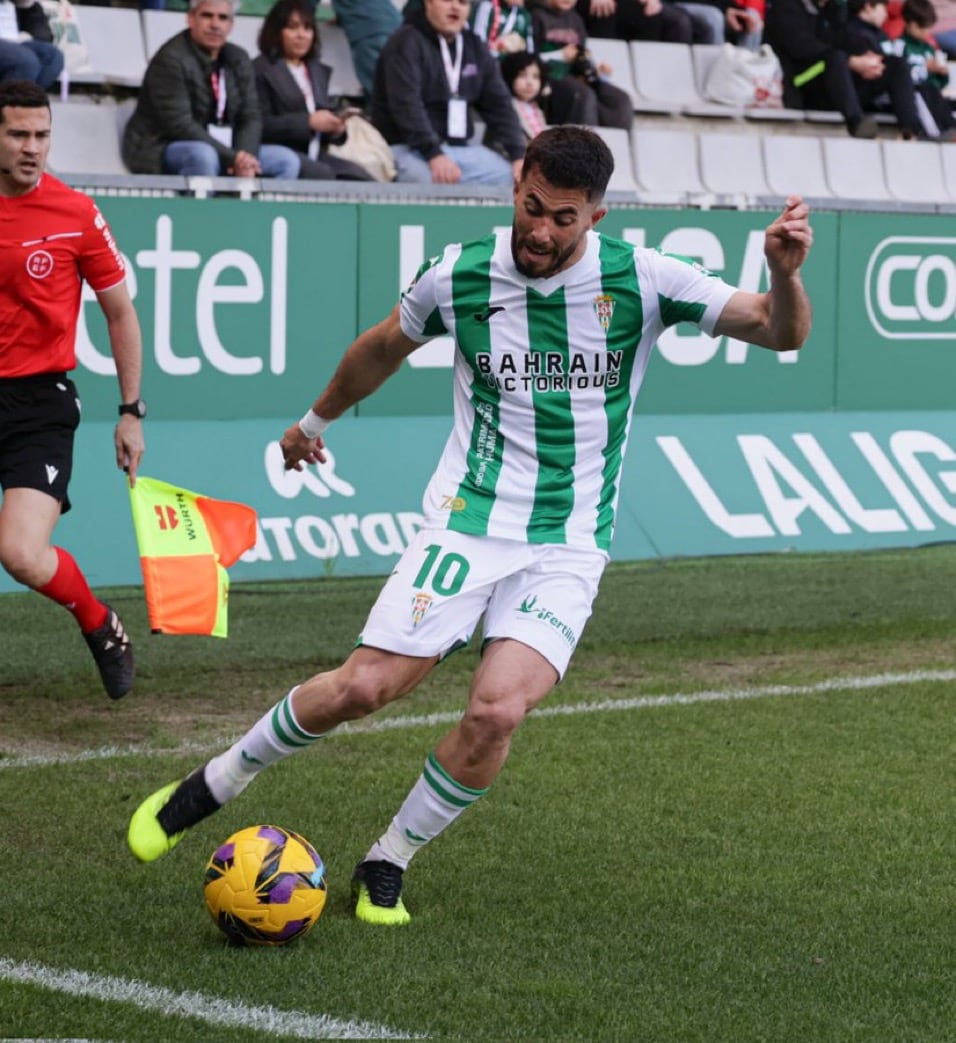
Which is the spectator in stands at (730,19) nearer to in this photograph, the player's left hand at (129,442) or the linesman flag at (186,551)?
the linesman flag at (186,551)

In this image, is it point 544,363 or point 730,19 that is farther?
point 730,19

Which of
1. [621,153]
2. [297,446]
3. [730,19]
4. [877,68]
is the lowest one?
[621,153]

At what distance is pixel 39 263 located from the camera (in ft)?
20.9

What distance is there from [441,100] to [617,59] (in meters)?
3.21

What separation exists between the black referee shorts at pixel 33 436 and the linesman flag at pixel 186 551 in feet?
1.31

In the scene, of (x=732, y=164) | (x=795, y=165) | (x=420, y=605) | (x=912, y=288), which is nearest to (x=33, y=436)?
(x=420, y=605)

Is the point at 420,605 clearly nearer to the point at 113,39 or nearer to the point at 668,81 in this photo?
the point at 113,39

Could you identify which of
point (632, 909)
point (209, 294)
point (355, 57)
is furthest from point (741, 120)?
point (632, 909)

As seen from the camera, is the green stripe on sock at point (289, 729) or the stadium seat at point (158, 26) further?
the stadium seat at point (158, 26)

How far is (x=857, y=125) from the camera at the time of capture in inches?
607

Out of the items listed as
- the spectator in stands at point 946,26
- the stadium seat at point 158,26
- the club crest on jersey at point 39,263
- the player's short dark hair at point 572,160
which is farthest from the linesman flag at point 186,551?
the spectator in stands at point 946,26

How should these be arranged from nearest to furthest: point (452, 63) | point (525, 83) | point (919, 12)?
point (452, 63), point (525, 83), point (919, 12)

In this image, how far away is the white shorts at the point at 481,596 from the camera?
449 centimetres

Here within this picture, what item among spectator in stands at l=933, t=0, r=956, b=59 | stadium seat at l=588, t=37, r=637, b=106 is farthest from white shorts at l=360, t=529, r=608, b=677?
spectator in stands at l=933, t=0, r=956, b=59
